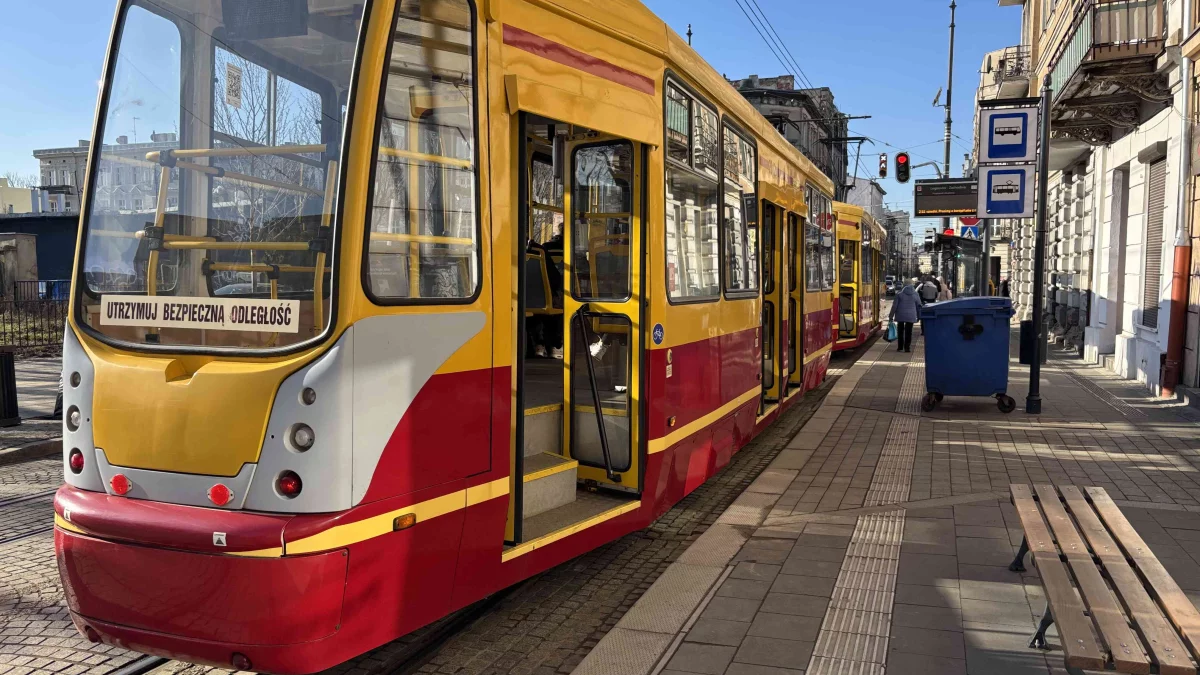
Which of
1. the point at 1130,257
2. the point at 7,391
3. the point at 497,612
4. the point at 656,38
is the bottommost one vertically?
the point at 497,612

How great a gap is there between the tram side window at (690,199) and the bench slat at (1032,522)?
2.28 m

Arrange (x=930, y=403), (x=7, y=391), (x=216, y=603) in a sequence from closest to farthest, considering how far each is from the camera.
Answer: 1. (x=216, y=603)
2. (x=7, y=391)
3. (x=930, y=403)

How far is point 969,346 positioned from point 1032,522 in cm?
673

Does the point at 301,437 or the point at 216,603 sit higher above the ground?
the point at 301,437

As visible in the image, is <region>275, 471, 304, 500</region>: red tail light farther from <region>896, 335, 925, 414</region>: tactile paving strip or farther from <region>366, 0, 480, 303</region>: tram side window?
<region>896, 335, 925, 414</region>: tactile paving strip

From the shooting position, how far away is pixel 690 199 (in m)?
6.05

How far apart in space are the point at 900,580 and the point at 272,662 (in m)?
3.45

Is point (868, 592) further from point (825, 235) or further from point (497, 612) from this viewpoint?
point (825, 235)

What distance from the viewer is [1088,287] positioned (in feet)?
61.7

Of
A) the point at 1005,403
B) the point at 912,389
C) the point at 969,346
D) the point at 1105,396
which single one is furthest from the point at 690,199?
the point at 1105,396

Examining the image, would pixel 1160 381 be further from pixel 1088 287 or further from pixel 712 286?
pixel 712 286

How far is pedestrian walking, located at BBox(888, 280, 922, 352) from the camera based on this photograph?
1970cm

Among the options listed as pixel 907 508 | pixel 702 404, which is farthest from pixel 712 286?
pixel 907 508

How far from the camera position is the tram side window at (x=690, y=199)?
222 inches
